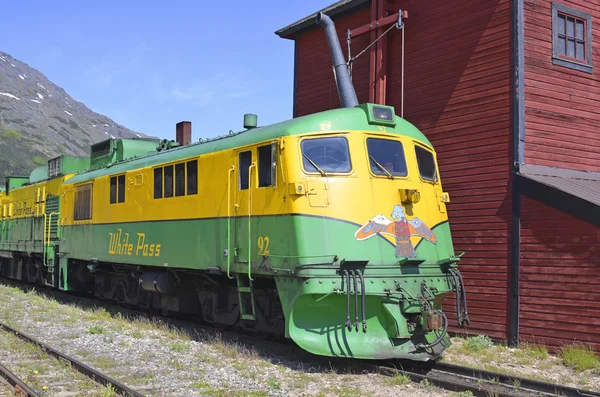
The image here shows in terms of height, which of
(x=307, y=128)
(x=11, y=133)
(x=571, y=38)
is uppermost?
(x=11, y=133)

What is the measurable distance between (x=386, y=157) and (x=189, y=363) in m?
4.14

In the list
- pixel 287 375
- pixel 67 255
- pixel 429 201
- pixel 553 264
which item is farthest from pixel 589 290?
pixel 67 255

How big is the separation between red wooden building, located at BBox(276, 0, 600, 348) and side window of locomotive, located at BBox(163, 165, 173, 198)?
17.2ft

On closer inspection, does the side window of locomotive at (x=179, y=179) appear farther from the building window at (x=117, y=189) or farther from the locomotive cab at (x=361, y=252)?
the locomotive cab at (x=361, y=252)

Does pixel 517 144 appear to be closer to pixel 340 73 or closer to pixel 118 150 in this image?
pixel 340 73

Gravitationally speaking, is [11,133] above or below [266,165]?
above

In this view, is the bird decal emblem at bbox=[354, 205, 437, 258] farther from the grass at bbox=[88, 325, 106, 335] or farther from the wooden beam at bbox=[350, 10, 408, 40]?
the wooden beam at bbox=[350, 10, 408, 40]

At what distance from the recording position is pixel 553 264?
434 inches

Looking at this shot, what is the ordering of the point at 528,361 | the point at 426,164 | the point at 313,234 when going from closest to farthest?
the point at 313,234
the point at 528,361
the point at 426,164

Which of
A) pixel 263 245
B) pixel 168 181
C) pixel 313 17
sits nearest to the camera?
pixel 263 245

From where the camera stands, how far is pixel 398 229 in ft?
30.2

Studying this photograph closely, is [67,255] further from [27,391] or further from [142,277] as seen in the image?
[27,391]

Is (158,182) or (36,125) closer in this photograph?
(158,182)

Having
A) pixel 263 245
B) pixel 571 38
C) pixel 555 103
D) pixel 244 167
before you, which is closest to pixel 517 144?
pixel 555 103
